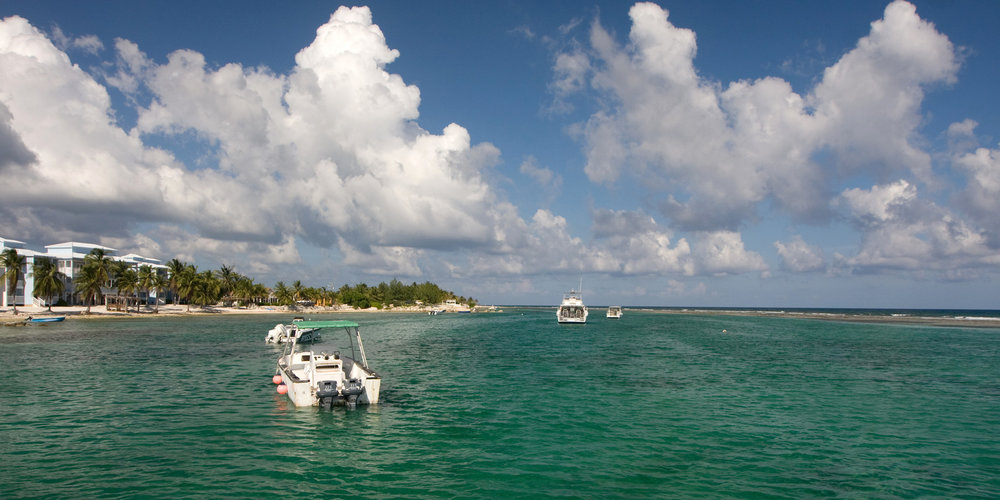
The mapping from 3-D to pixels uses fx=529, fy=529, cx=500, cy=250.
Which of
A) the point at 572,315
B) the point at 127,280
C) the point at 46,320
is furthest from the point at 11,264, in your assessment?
the point at 572,315

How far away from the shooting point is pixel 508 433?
21766 mm

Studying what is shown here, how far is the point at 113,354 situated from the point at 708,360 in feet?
176

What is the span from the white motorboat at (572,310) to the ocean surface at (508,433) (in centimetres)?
7675

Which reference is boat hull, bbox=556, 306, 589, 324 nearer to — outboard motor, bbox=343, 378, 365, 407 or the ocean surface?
the ocean surface

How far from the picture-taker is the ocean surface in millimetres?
15688

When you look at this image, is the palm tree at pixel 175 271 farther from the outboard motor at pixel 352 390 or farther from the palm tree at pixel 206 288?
the outboard motor at pixel 352 390

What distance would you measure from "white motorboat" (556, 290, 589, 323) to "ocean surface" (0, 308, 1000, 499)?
76.8 m

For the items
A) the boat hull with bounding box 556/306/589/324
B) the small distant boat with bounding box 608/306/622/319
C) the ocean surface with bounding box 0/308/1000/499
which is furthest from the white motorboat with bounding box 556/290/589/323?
the ocean surface with bounding box 0/308/1000/499

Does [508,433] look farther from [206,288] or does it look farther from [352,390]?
[206,288]

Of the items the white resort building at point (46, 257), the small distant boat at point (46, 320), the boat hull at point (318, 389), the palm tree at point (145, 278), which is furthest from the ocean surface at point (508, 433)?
the white resort building at point (46, 257)

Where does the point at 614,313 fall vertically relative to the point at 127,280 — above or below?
below

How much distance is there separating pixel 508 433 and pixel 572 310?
336 feet

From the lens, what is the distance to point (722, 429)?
73.3 ft

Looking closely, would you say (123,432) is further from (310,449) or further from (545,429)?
(545,429)
